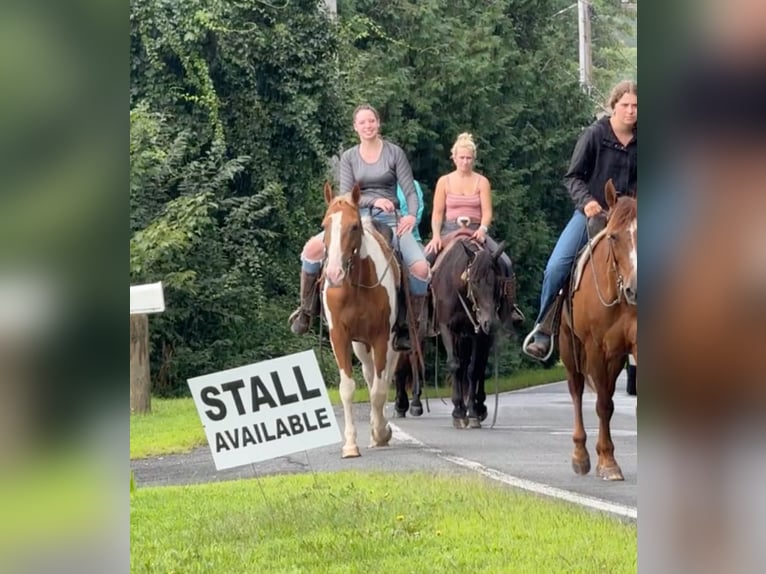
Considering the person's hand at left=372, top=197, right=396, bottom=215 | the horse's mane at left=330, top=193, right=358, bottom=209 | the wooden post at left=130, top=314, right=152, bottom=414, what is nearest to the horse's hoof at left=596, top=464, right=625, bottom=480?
the person's hand at left=372, top=197, right=396, bottom=215

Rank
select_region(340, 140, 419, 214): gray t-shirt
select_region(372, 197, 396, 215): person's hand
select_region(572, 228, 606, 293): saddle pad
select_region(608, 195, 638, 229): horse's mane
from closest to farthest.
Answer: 1. select_region(608, 195, 638, 229): horse's mane
2. select_region(572, 228, 606, 293): saddle pad
3. select_region(340, 140, 419, 214): gray t-shirt
4. select_region(372, 197, 396, 215): person's hand

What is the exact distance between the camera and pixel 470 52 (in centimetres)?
562

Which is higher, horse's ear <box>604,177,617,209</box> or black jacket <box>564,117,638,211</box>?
black jacket <box>564,117,638,211</box>

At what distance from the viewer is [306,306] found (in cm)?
564

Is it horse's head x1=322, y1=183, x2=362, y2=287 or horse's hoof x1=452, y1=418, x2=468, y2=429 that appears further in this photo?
horse's hoof x1=452, y1=418, x2=468, y2=429

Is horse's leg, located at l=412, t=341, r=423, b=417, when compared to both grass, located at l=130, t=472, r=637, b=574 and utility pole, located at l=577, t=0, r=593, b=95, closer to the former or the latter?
grass, located at l=130, t=472, r=637, b=574

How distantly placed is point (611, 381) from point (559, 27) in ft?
5.49

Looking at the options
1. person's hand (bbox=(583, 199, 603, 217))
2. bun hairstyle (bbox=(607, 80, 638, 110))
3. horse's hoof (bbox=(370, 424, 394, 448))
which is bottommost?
horse's hoof (bbox=(370, 424, 394, 448))

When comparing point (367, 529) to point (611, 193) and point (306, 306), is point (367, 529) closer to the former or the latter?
point (306, 306)

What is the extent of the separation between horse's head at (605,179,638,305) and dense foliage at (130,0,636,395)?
0.25m

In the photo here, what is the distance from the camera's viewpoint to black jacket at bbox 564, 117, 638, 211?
545 centimetres

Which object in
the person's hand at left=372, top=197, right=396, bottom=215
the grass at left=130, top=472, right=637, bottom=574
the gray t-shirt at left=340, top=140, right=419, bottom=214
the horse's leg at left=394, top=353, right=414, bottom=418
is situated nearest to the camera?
the grass at left=130, top=472, right=637, bottom=574
